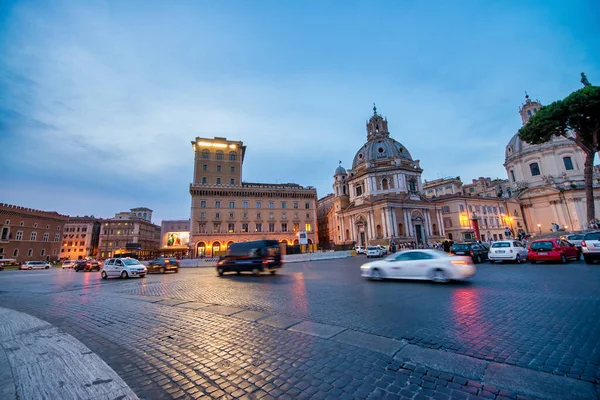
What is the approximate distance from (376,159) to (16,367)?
210 feet

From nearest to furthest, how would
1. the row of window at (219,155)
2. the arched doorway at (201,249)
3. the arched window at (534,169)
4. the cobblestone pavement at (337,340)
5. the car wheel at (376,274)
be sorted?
1. the cobblestone pavement at (337,340)
2. the car wheel at (376,274)
3. the arched doorway at (201,249)
4. the row of window at (219,155)
5. the arched window at (534,169)

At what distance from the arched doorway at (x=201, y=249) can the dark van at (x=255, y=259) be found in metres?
37.0

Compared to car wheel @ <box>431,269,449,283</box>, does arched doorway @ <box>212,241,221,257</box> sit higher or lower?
higher

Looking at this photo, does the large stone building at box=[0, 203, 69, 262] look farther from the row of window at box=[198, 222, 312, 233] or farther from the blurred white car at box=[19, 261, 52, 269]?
the row of window at box=[198, 222, 312, 233]

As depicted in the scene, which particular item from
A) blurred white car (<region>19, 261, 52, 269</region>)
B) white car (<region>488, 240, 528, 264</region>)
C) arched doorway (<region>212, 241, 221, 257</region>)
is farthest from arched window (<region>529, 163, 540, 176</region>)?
blurred white car (<region>19, 261, 52, 269</region>)

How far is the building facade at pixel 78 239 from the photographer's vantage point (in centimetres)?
9056

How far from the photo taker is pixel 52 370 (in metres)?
3.50

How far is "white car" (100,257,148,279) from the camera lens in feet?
62.0

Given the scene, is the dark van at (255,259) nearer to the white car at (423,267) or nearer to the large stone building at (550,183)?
the white car at (423,267)

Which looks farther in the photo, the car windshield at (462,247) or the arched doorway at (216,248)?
the arched doorway at (216,248)

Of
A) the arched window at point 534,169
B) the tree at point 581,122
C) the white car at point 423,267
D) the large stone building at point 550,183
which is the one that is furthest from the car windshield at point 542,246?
the arched window at point 534,169

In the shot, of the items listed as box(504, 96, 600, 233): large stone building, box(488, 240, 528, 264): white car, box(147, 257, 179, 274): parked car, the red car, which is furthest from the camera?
box(504, 96, 600, 233): large stone building

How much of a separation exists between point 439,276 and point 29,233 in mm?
90647

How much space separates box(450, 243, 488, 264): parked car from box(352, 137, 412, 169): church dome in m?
43.9
